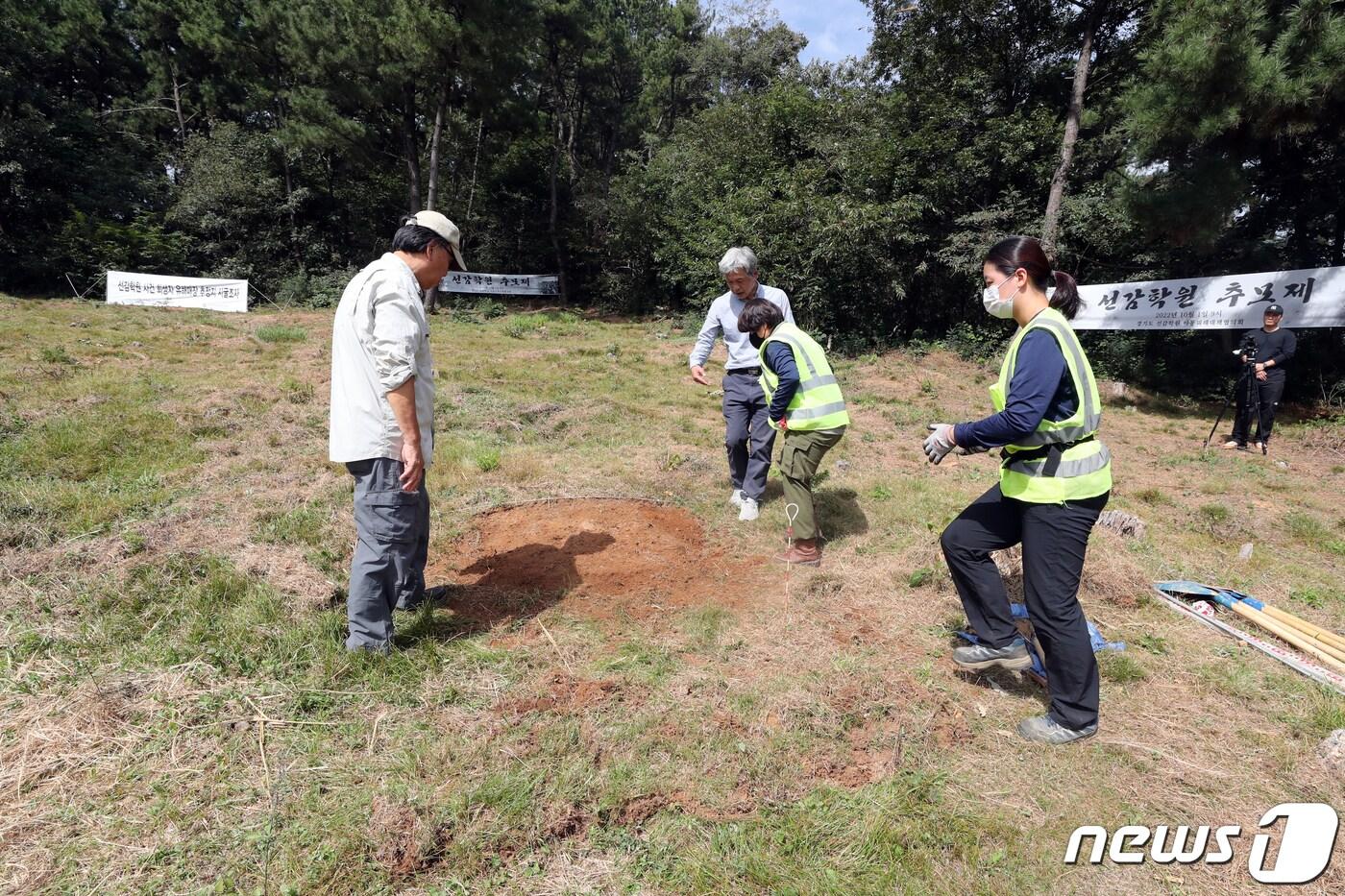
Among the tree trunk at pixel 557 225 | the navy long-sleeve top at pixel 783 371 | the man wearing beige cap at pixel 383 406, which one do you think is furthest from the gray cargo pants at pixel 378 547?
the tree trunk at pixel 557 225

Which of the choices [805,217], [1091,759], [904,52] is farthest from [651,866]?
[904,52]

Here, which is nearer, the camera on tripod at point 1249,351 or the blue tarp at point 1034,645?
the blue tarp at point 1034,645

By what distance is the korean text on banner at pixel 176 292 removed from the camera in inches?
679

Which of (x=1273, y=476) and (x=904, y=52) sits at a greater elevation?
(x=904, y=52)

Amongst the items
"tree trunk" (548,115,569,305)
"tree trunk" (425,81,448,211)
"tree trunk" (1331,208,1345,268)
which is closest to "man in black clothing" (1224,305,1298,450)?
"tree trunk" (1331,208,1345,268)

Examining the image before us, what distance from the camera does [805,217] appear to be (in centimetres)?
1387

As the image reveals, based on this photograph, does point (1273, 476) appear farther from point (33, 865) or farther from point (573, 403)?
point (33, 865)

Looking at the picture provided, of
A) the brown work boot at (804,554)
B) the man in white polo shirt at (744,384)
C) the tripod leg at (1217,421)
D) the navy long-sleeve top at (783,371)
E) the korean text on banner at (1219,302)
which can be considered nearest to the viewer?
the navy long-sleeve top at (783,371)

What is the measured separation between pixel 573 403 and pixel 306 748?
21.1 ft

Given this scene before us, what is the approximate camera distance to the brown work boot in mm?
4348

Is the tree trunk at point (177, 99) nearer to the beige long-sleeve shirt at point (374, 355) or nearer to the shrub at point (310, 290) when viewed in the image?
the shrub at point (310, 290)

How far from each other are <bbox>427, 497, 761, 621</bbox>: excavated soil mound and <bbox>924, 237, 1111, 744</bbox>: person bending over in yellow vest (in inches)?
66.6

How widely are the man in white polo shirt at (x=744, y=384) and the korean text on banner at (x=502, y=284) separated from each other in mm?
19189

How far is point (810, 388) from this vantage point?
416 cm
